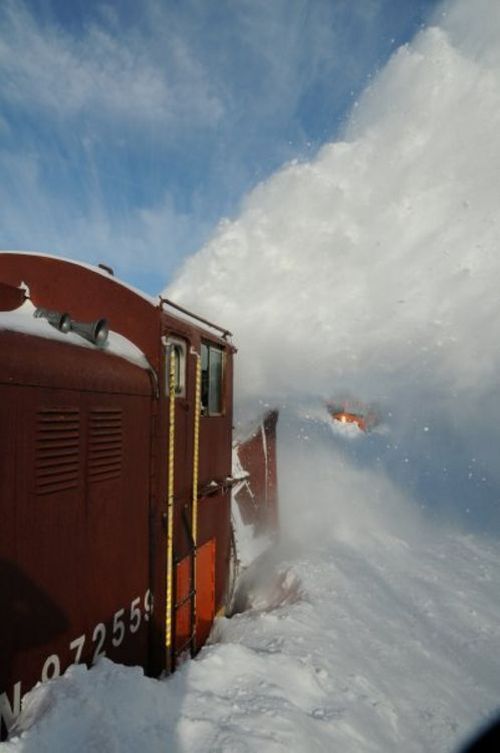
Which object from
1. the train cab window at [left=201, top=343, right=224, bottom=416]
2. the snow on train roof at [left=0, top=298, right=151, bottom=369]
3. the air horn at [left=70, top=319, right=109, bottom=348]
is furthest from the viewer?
the train cab window at [left=201, top=343, right=224, bottom=416]

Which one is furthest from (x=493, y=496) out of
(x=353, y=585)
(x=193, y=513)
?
(x=193, y=513)

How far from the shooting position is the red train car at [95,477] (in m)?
3.36

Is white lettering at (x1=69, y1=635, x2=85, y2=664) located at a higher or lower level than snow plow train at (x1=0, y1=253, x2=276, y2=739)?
lower

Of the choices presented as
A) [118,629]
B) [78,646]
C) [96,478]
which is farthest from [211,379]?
[78,646]

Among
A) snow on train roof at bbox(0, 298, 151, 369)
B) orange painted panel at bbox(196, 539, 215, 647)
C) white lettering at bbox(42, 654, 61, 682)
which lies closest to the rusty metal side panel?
white lettering at bbox(42, 654, 61, 682)

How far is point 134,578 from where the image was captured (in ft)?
15.8

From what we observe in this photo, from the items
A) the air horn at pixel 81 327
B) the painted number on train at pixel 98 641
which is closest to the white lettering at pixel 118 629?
the painted number on train at pixel 98 641

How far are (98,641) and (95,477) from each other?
1493 mm

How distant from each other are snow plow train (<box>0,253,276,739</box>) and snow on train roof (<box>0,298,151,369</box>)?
2cm

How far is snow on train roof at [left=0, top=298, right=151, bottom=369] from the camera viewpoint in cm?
363

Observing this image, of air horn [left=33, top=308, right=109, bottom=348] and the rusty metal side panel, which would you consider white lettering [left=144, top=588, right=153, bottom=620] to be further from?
air horn [left=33, top=308, right=109, bottom=348]

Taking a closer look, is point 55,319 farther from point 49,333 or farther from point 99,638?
point 99,638

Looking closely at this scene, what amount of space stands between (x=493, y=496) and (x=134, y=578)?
65.2ft

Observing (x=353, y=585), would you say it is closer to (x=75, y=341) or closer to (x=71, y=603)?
(x=71, y=603)
